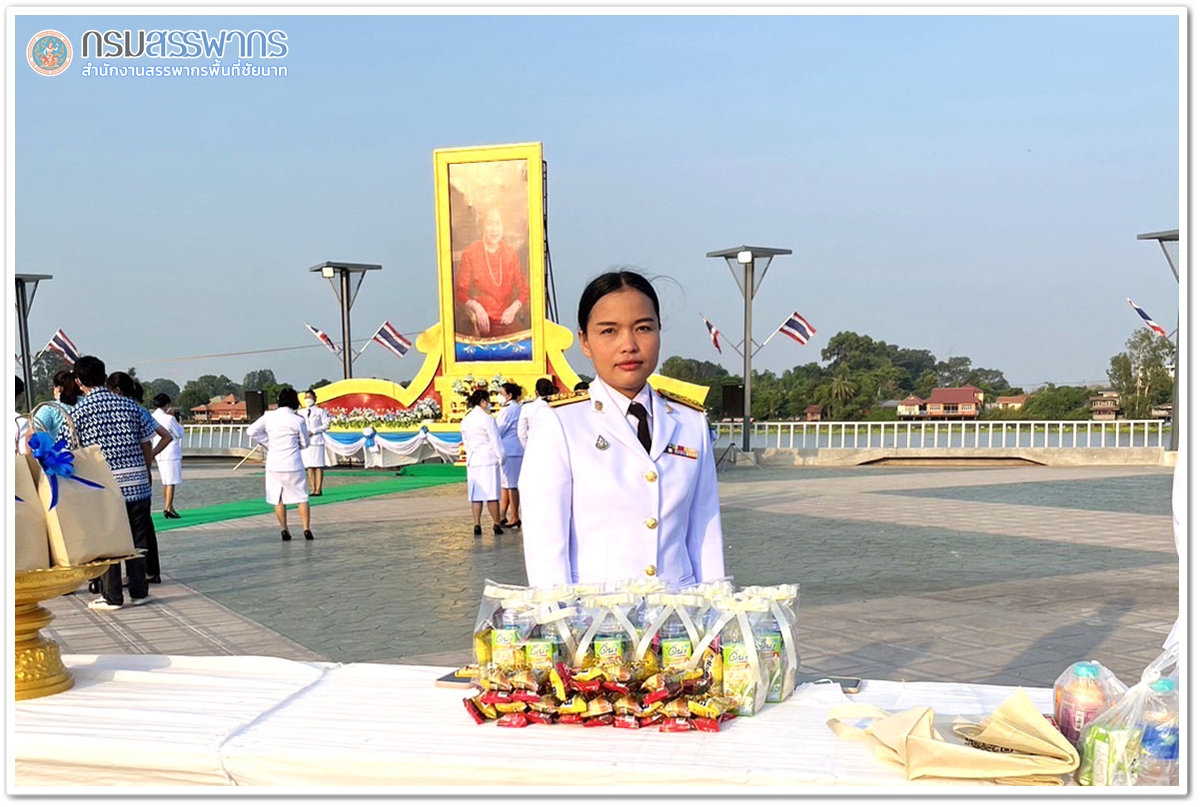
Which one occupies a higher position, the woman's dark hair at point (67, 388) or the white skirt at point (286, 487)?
the woman's dark hair at point (67, 388)

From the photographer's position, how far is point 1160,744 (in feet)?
6.50

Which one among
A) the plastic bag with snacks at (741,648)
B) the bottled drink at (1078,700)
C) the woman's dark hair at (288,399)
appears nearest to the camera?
the bottled drink at (1078,700)

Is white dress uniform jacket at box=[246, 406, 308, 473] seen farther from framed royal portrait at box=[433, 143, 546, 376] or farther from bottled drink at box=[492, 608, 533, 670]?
framed royal portrait at box=[433, 143, 546, 376]

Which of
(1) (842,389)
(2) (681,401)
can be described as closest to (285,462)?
(2) (681,401)

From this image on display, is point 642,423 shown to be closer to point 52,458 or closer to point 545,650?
point 545,650

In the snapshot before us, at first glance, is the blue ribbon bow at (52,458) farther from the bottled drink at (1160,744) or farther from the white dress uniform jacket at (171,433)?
the white dress uniform jacket at (171,433)

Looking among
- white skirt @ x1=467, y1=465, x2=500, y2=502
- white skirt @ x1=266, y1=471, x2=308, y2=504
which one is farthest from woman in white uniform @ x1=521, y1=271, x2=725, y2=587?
white skirt @ x1=467, y1=465, x2=500, y2=502

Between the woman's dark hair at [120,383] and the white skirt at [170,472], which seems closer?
the woman's dark hair at [120,383]

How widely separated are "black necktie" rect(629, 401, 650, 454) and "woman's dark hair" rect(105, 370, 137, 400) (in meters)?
6.08

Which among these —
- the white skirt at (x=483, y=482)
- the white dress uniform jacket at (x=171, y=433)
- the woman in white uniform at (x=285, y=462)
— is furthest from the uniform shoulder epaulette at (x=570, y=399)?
the white dress uniform jacket at (x=171, y=433)

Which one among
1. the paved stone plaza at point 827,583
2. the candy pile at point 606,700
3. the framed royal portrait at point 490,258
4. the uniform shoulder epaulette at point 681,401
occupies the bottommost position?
the paved stone plaza at point 827,583

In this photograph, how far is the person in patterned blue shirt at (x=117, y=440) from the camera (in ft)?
23.7

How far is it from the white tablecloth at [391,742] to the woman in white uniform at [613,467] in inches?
16.8

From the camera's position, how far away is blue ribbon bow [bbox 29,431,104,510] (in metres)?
2.82
